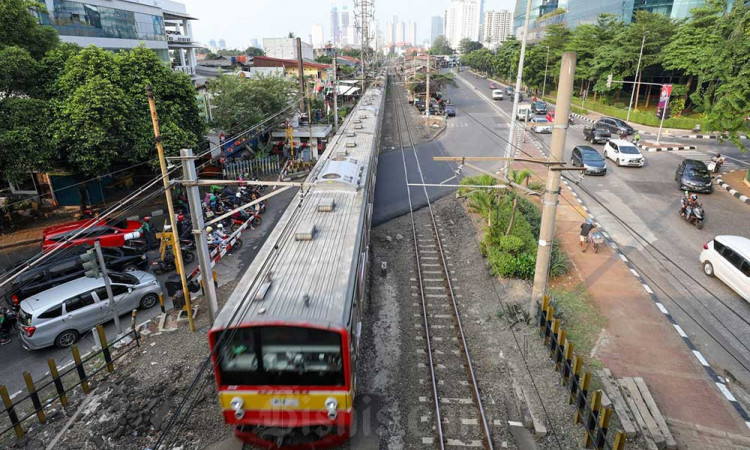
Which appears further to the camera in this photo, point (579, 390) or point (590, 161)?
point (590, 161)

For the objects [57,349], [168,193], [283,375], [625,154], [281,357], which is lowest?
[57,349]

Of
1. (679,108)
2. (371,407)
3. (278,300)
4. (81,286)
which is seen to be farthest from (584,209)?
(679,108)

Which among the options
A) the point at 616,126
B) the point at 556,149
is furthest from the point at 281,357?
Answer: the point at 616,126

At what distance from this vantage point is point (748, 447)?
25.9ft

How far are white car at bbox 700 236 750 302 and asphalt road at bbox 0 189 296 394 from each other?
1527 cm

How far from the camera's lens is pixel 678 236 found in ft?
55.2

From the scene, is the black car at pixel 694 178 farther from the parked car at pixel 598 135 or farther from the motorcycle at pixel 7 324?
the motorcycle at pixel 7 324

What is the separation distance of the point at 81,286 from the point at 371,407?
28.3 feet

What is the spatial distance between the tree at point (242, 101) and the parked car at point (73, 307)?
14.5 metres

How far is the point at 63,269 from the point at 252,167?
13642 millimetres

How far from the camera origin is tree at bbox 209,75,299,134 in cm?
2516

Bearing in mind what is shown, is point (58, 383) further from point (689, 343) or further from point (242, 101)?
point (242, 101)

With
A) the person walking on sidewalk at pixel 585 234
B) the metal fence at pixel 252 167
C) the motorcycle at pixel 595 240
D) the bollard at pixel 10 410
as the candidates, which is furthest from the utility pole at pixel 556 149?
the metal fence at pixel 252 167

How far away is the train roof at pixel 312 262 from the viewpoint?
21.8 feet
